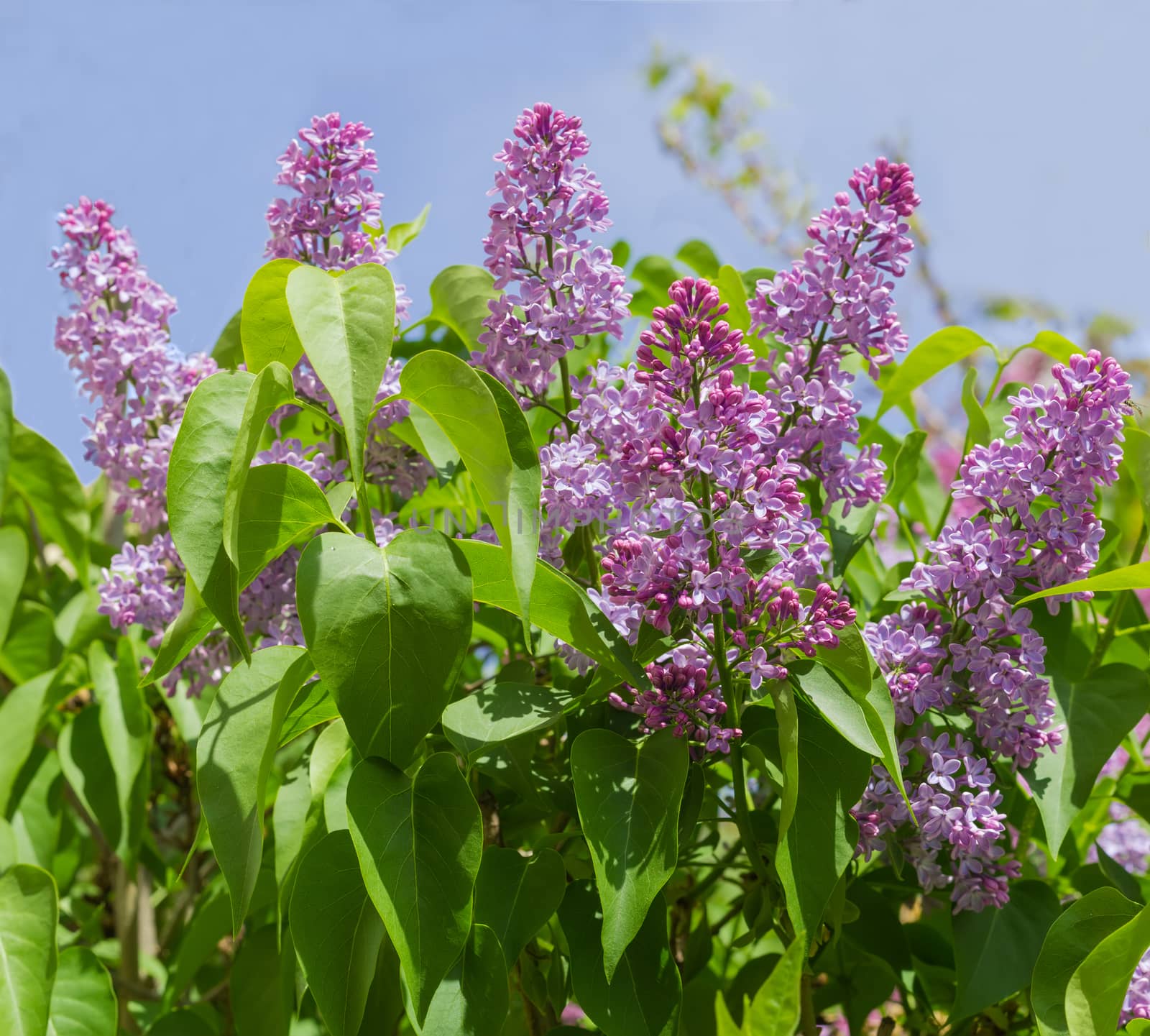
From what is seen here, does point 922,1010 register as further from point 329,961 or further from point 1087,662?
point 329,961

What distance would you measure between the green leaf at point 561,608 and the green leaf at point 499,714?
0.04 metres

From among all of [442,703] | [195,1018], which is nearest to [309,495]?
[442,703]

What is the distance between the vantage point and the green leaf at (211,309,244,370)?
29.4 inches

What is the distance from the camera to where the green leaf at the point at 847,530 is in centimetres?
61

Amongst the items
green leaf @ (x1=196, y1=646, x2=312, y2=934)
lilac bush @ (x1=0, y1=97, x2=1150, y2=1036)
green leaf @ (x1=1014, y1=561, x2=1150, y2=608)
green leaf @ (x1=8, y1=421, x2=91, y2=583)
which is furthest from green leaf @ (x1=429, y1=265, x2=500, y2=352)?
green leaf @ (x1=8, y1=421, x2=91, y2=583)

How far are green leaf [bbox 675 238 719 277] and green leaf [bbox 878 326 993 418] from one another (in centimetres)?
17

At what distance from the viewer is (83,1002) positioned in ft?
2.07

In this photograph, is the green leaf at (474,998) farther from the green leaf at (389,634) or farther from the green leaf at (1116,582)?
the green leaf at (1116,582)

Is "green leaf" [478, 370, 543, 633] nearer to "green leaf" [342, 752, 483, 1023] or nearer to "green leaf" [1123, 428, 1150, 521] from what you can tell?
"green leaf" [342, 752, 483, 1023]

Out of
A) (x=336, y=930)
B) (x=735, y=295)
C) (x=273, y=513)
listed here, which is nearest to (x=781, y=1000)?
(x=336, y=930)

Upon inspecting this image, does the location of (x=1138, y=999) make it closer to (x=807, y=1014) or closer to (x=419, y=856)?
(x=807, y=1014)

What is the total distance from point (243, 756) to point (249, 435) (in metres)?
0.15

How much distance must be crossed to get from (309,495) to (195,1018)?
0.43 m

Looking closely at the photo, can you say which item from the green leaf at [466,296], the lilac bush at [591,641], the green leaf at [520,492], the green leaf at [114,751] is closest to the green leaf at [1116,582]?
the lilac bush at [591,641]
